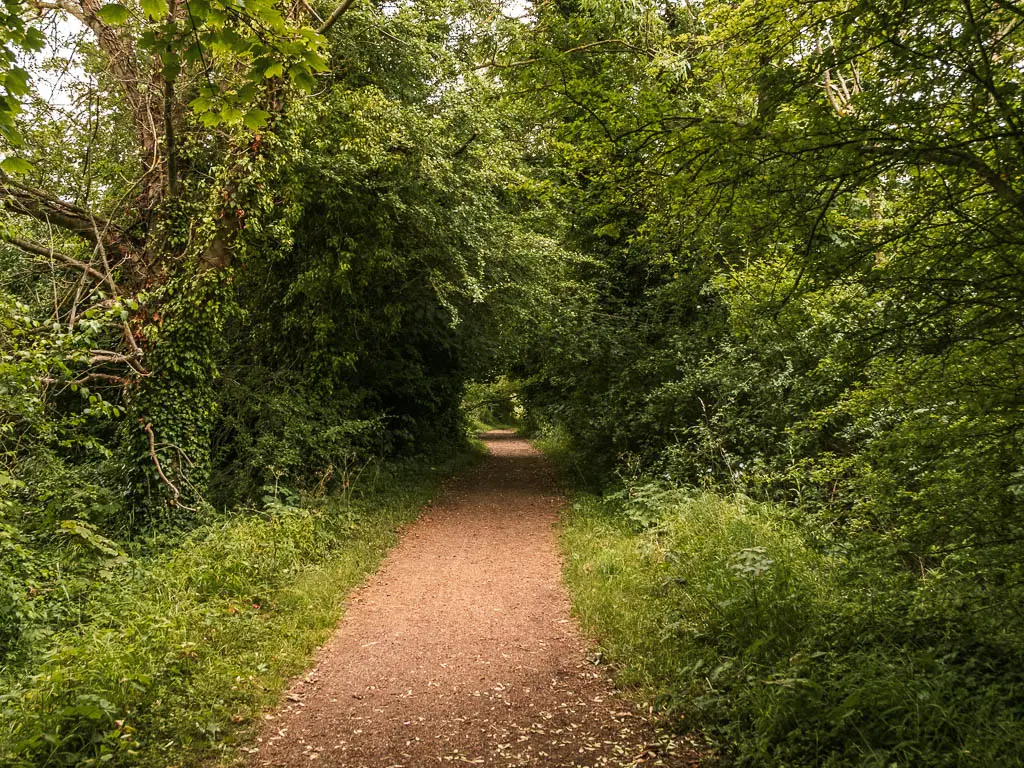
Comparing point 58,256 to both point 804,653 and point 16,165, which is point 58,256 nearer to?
point 16,165

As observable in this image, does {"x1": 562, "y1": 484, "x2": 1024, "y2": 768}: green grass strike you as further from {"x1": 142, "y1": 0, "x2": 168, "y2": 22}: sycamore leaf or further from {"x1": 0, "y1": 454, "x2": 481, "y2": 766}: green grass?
{"x1": 142, "y1": 0, "x2": 168, "y2": 22}: sycamore leaf

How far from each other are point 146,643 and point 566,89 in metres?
5.21

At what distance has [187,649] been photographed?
14.9ft

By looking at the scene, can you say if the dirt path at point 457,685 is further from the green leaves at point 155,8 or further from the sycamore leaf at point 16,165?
the green leaves at point 155,8

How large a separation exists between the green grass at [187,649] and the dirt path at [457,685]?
0.31m

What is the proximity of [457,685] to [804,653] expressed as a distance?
2.70 m

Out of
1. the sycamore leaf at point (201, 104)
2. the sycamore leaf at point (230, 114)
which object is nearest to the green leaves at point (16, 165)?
the sycamore leaf at point (201, 104)

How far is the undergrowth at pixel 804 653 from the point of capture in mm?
3217

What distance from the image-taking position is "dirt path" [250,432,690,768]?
3.95 metres

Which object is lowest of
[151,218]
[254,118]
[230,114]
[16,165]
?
[16,165]

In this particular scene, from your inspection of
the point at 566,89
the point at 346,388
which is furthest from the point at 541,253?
the point at 566,89

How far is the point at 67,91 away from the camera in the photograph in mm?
8156

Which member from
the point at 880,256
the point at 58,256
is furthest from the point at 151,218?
the point at 880,256

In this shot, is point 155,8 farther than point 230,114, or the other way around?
point 230,114
